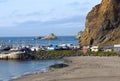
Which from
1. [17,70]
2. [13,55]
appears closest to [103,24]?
[13,55]

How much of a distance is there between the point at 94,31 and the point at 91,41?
381 cm

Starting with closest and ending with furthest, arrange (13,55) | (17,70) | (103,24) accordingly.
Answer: (17,70) < (13,55) < (103,24)

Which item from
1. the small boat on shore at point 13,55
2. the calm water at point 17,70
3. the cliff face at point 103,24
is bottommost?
the calm water at point 17,70

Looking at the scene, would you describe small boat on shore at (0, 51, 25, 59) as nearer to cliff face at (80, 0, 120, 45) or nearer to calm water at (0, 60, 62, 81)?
calm water at (0, 60, 62, 81)

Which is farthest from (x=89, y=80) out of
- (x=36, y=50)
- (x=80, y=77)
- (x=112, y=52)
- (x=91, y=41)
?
(x=91, y=41)

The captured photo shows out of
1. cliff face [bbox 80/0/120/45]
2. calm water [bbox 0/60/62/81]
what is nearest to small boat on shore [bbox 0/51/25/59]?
calm water [bbox 0/60/62/81]

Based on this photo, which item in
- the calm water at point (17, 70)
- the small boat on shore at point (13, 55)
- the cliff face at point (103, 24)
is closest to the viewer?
the calm water at point (17, 70)

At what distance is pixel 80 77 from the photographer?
55.9m

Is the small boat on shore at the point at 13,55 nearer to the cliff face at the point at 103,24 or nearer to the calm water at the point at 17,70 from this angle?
the calm water at the point at 17,70

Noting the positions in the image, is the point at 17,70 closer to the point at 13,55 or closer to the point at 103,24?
the point at 13,55

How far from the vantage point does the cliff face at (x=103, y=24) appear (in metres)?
146

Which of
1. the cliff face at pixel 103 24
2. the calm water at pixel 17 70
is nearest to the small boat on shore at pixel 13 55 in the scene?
the calm water at pixel 17 70

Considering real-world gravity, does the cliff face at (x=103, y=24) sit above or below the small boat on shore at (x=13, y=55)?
above

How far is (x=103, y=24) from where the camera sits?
152 meters
